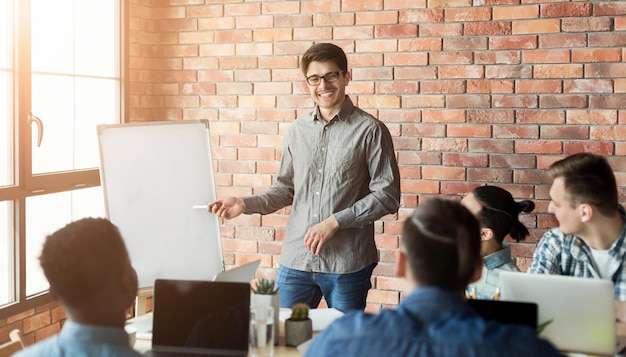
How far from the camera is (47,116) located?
364 cm

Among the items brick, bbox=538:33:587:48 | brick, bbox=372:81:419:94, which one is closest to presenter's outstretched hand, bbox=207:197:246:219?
brick, bbox=372:81:419:94

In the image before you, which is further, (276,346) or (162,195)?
(162,195)

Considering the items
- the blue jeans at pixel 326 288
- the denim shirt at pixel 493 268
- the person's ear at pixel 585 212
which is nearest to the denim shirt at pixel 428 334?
the person's ear at pixel 585 212

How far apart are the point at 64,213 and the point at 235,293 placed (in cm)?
203

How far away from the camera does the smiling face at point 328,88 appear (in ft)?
10.2

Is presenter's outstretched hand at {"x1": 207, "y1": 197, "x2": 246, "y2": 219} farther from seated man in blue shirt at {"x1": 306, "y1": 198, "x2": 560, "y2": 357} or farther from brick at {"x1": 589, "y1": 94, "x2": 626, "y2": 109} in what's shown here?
brick at {"x1": 589, "y1": 94, "x2": 626, "y2": 109}

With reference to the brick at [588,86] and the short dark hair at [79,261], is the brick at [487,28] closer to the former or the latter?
the brick at [588,86]

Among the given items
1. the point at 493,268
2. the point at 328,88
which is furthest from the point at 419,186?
the point at 493,268

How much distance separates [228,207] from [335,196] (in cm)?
46

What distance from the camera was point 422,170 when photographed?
3828 mm

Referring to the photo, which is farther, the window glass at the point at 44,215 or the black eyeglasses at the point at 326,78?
the window glass at the point at 44,215

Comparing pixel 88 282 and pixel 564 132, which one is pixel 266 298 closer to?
pixel 88 282

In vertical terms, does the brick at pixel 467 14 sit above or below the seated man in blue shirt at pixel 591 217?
above

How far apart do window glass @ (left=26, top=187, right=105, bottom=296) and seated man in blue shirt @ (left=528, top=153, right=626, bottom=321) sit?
2171 millimetres
